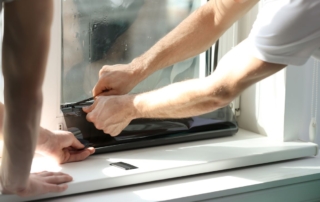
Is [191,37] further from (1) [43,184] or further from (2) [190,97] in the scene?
(1) [43,184]

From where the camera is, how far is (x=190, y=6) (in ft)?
4.98

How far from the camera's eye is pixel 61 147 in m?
1.24

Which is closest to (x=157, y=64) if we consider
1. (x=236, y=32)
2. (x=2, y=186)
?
(x=236, y=32)

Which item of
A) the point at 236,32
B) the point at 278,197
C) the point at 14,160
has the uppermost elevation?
the point at 236,32

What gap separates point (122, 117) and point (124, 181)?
156mm

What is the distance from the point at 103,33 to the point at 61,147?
35 centimetres

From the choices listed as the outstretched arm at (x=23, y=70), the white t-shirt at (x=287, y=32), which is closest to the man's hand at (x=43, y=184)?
the outstretched arm at (x=23, y=70)

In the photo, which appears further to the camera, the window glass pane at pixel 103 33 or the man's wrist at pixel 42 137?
the window glass pane at pixel 103 33

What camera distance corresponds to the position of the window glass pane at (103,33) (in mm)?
1359

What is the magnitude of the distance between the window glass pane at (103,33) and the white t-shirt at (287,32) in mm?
536

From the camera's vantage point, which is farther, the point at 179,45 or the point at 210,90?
the point at 179,45

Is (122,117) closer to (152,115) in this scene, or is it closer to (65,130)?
(152,115)

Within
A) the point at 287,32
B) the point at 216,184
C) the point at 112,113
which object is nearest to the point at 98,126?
the point at 112,113

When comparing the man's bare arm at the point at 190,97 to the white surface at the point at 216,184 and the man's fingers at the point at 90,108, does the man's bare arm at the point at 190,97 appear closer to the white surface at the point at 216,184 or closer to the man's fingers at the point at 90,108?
the man's fingers at the point at 90,108
